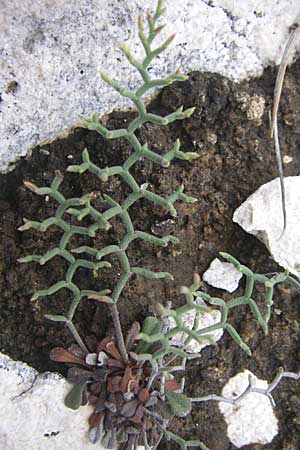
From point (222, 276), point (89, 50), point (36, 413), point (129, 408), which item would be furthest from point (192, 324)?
point (89, 50)

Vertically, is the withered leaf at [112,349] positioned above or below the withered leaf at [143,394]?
above

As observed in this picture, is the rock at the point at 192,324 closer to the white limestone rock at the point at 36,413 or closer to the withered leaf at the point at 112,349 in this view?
the withered leaf at the point at 112,349

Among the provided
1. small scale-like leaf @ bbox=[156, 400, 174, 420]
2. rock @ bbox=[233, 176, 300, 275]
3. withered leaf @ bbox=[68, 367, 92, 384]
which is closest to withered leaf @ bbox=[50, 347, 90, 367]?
withered leaf @ bbox=[68, 367, 92, 384]

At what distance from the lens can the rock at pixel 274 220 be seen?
59.1 inches

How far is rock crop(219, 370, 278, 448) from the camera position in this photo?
60.8 inches

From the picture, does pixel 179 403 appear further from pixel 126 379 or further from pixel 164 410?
pixel 126 379

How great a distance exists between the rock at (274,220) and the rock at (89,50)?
0.25 metres

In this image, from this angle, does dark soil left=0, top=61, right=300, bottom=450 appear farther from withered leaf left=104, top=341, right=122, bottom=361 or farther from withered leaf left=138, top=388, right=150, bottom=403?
withered leaf left=138, top=388, right=150, bottom=403

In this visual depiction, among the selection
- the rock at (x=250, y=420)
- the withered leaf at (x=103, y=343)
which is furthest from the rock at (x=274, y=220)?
the withered leaf at (x=103, y=343)

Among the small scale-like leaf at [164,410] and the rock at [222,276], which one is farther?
the rock at [222,276]

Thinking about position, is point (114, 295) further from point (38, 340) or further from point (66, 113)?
point (66, 113)

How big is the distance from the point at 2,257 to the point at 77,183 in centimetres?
29

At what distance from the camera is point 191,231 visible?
153 cm

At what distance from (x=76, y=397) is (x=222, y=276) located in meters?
0.52
